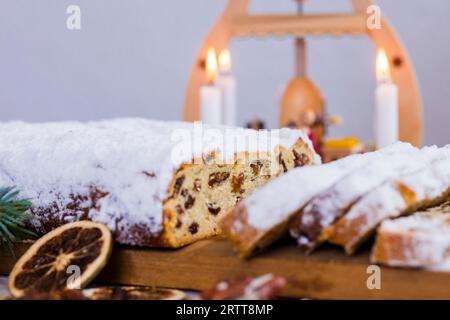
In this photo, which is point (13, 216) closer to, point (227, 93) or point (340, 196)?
point (340, 196)

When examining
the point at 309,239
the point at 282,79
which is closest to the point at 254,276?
the point at 309,239

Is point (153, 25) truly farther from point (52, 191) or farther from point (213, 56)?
point (52, 191)

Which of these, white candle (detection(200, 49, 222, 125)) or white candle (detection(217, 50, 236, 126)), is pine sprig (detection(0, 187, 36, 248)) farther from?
white candle (detection(217, 50, 236, 126))

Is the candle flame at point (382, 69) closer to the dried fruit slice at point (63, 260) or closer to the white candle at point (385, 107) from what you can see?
the white candle at point (385, 107)

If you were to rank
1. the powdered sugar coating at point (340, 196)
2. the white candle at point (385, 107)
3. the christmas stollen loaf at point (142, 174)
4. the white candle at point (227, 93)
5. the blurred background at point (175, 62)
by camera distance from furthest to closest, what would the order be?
1. the blurred background at point (175, 62)
2. the white candle at point (227, 93)
3. the white candle at point (385, 107)
4. the christmas stollen loaf at point (142, 174)
5. the powdered sugar coating at point (340, 196)

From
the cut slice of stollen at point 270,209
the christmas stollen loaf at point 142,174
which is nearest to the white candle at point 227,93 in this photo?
the christmas stollen loaf at point 142,174
